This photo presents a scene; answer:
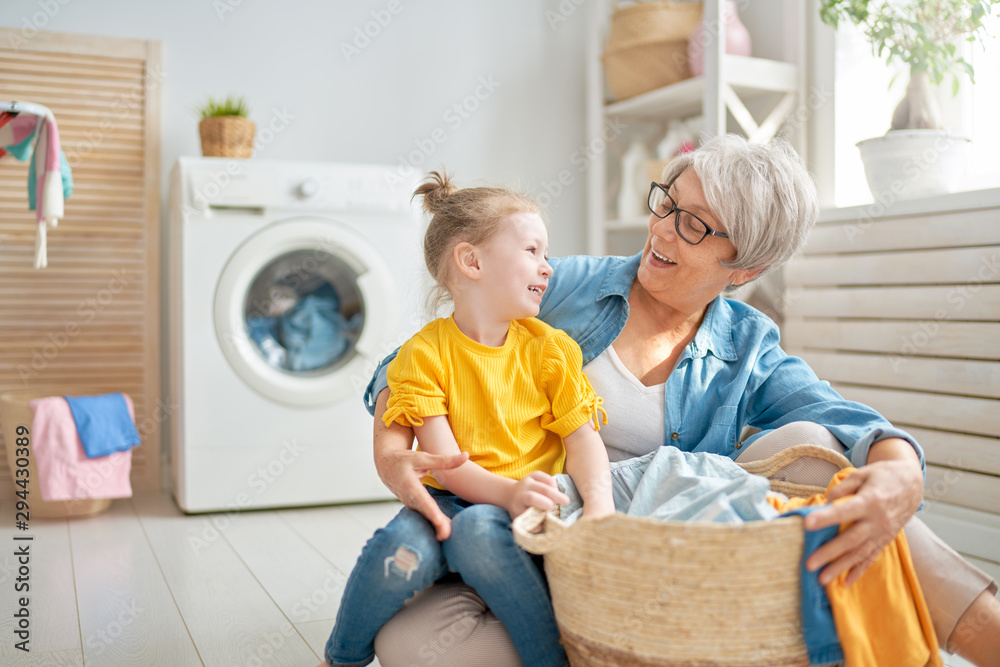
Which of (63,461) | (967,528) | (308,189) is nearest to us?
(967,528)

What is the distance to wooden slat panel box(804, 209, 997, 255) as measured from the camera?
1.93 meters

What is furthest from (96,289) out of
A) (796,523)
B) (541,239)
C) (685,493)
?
(796,523)

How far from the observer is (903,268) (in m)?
2.12

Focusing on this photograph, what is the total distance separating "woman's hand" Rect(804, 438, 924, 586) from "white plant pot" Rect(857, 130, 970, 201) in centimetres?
133

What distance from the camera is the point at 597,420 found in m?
1.28

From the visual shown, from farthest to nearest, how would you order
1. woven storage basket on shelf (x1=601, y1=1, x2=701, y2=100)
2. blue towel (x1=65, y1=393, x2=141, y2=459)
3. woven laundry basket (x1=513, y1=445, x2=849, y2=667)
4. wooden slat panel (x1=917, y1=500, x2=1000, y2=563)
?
1. woven storage basket on shelf (x1=601, y1=1, x2=701, y2=100)
2. blue towel (x1=65, y1=393, x2=141, y2=459)
3. wooden slat panel (x1=917, y1=500, x2=1000, y2=563)
4. woven laundry basket (x1=513, y1=445, x2=849, y2=667)

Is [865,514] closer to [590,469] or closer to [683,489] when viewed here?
[683,489]

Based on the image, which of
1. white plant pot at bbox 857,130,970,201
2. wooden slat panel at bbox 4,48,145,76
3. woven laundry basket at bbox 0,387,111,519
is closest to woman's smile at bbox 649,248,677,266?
white plant pot at bbox 857,130,970,201

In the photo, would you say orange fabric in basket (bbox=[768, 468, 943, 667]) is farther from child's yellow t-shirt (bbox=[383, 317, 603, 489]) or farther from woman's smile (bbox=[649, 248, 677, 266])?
woman's smile (bbox=[649, 248, 677, 266])

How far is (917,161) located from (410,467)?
5.43 ft

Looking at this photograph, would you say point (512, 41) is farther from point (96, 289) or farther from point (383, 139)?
point (96, 289)

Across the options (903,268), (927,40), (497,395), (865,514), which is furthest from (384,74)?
(865,514)

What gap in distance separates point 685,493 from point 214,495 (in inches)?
68.4

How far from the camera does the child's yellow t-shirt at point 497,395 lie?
1202 millimetres
